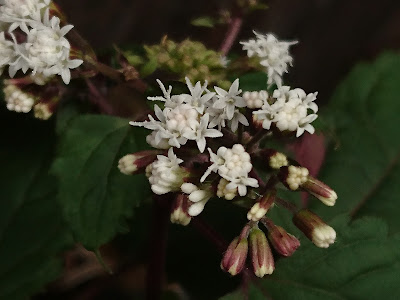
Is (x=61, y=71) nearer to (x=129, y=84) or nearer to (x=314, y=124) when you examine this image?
(x=129, y=84)

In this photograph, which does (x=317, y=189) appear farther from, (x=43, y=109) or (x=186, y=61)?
(x=43, y=109)

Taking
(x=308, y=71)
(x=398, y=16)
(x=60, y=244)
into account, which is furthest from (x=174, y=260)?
Answer: (x=398, y=16)

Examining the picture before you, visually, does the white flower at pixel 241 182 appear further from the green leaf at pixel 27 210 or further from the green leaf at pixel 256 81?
the green leaf at pixel 27 210

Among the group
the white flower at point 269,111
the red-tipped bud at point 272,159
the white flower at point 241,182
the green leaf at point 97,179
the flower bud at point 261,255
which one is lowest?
the green leaf at point 97,179

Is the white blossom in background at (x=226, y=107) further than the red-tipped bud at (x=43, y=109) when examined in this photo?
A: No

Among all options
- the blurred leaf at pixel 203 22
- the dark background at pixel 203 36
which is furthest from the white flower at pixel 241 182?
the dark background at pixel 203 36
